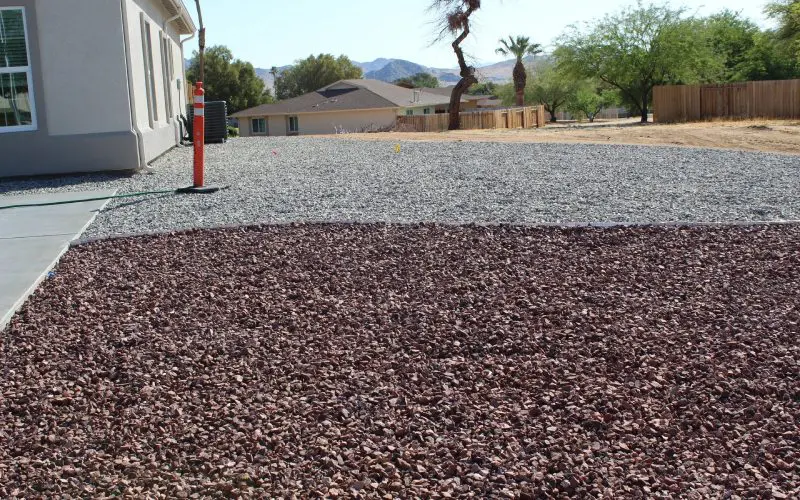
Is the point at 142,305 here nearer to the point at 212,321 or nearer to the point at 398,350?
the point at 212,321

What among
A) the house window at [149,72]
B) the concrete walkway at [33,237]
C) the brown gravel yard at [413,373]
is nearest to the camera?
the brown gravel yard at [413,373]

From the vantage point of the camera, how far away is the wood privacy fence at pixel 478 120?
1428 inches

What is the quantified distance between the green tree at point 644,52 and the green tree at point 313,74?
39220 millimetres

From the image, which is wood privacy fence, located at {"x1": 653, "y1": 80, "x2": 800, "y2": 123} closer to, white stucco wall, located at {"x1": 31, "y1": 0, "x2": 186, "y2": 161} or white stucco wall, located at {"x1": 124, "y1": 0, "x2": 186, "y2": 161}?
white stucco wall, located at {"x1": 124, "y1": 0, "x2": 186, "y2": 161}

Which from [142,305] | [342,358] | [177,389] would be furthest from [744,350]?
[142,305]

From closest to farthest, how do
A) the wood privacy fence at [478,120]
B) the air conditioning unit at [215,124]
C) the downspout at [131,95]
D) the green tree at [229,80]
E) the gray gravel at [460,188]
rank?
the gray gravel at [460,188]
the downspout at [131,95]
the air conditioning unit at [215,124]
the wood privacy fence at [478,120]
the green tree at [229,80]

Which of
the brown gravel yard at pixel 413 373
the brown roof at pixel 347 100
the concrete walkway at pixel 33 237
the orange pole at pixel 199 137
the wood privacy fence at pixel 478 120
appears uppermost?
the brown roof at pixel 347 100

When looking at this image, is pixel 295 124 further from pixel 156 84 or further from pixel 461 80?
pixel 156 84

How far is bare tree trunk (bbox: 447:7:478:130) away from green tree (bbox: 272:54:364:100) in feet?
139

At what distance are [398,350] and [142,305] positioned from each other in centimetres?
183

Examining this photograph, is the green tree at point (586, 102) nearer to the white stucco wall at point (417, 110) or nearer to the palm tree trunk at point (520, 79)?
the white stucco wall at point (417, 110)

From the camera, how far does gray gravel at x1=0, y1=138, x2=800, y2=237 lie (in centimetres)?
775

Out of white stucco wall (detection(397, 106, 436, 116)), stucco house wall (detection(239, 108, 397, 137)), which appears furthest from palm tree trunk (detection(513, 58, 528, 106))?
stucco house wall (detection(239, 108, 397, 137))

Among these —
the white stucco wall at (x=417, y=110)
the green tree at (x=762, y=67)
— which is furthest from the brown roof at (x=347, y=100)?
the green tree at (x=762, y=67)
